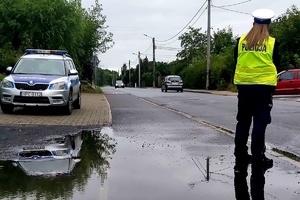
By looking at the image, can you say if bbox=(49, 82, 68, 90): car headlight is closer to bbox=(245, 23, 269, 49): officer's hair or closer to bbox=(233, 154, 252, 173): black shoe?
bbox=(233, 154, 252, 173): black shoe

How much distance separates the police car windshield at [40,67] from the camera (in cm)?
1341

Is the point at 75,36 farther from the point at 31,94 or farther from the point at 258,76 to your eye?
the point at 258,76

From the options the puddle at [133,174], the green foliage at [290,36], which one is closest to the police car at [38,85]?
the puddle at [133,174]

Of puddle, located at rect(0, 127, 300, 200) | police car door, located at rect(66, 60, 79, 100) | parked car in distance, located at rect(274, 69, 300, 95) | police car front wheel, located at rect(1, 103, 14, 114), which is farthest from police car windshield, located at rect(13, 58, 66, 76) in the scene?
parked car in distance, located at rect(274, 69, 300, 95)

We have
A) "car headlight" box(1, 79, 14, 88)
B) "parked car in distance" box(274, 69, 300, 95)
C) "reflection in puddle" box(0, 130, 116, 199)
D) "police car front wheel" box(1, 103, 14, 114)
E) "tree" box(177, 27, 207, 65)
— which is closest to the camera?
"reflection in puddle" box(0, 130, 116, 199)

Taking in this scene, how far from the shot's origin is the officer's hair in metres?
6.07

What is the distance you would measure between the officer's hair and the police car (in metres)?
7.41

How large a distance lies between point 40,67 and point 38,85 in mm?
1271

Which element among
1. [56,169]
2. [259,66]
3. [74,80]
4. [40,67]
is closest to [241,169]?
[259,66]

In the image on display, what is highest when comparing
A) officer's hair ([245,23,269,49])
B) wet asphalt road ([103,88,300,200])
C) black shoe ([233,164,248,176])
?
officer's hair ([245,23,269,49])

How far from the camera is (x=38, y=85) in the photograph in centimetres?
1244

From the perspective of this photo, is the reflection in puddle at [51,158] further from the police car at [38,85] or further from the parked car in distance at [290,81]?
the parked car in distance at [290,81]

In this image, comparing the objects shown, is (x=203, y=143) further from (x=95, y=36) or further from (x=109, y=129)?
(x=95, y=36)

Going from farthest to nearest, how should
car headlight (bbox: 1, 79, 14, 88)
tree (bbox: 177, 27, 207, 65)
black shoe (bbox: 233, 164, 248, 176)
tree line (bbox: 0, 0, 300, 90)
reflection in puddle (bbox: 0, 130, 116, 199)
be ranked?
tree (bbox: 177, 27, 207, 65) → tree line (bbox: 0, 0, 300, 90) → car headlight (bbox: 1, 79, 14, 88) → black shoe (bbox: 233, 164, 248, 176) → reflection in puddle (bbox: 0, 130, 116, 199)
